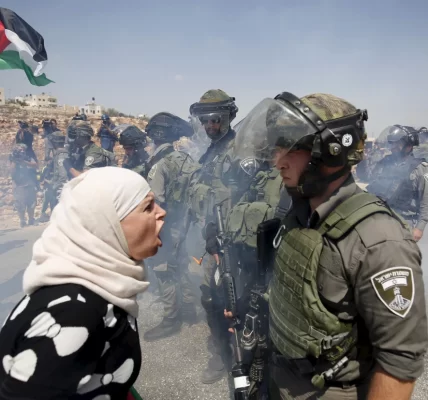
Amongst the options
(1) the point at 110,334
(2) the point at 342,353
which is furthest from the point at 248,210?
(1) the point at 110,334

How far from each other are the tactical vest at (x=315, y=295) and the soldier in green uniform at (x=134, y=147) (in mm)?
3934

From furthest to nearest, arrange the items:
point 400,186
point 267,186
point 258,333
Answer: point 400,186
point 267,186
point 258,333

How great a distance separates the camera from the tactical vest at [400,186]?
4.38 meters

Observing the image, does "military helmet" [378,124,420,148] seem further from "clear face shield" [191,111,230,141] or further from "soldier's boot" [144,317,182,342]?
"soldier's boot" [144,317,182,342]

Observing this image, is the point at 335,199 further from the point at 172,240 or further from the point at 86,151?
the point at 86,151

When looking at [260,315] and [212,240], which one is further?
[212,240]

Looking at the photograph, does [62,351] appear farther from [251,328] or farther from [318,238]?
[251,328]

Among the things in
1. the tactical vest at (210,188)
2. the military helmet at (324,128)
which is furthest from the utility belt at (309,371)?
the tactical vest at (210,188)

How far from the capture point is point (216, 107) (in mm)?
3688

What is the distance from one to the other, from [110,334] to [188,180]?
320cm

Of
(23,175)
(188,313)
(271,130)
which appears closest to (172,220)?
(188,313)

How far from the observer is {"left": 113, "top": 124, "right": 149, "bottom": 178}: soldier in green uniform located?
517 cm

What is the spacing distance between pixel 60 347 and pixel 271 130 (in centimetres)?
114

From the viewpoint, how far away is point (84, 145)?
570 centimetres
